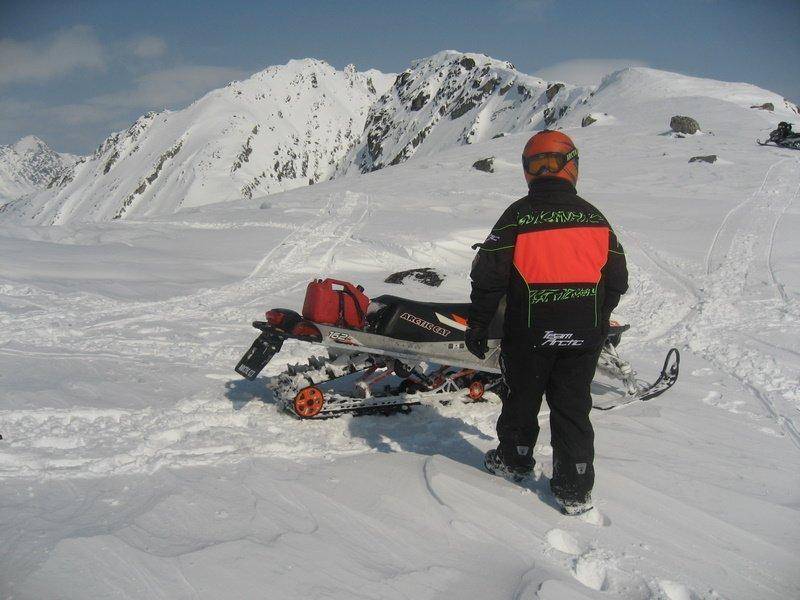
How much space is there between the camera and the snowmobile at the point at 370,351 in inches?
161

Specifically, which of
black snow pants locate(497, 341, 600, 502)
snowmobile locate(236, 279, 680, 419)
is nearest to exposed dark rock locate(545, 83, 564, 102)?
snowmobile locate(236, 279, 680, 419)

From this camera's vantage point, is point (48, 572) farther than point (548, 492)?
No

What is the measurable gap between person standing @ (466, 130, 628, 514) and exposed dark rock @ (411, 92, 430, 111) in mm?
143801

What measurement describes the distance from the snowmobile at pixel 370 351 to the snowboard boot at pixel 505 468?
Answer: 0.74 metres

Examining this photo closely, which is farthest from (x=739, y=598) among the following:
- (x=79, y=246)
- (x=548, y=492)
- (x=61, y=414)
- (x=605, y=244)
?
(x=79, y=246)

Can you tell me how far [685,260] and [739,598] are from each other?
412 inches

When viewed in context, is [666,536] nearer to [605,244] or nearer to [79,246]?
[605,244]

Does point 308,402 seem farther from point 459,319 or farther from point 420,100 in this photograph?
point 420,100

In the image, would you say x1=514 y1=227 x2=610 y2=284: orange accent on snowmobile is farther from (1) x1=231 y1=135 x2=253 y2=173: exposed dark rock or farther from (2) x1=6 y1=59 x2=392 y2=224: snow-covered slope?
(1) x1=231 y1=135 x2=253 y2=173: exposed dark rock

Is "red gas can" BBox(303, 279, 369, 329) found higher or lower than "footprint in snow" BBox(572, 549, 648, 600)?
higher

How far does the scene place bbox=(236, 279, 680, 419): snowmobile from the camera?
4.08 meters

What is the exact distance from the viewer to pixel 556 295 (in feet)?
10.3

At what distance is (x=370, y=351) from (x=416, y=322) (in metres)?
0.39

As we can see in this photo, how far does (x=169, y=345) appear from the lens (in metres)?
6.07
